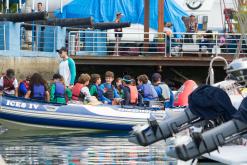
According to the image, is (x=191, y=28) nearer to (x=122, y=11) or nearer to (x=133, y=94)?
(x=122, y=11)

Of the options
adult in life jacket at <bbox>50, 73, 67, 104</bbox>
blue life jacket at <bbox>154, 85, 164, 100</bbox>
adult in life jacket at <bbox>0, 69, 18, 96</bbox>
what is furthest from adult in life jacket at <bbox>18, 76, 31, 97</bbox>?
blue life jacket at <bbox>154, 85, 164, 100</bbox>

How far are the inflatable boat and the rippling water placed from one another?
14.9 inches

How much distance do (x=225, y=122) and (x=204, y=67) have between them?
2412 cm

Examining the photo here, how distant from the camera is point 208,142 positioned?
439 inches

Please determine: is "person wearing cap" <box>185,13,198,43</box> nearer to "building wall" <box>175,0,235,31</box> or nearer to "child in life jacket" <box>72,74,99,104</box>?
"building wall" <box>175,0,235,31</box>

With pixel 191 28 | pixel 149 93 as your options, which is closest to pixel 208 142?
pixel 149 93

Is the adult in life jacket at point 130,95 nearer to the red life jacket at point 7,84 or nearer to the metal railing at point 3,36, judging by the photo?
the red life jacket at point 7,84

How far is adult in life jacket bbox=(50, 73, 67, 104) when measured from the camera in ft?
81.5

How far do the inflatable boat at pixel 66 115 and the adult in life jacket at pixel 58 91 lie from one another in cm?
43

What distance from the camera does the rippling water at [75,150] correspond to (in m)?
17.9

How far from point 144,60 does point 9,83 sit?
30.0 ft

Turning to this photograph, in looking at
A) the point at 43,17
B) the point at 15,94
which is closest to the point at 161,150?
the point at 15,94

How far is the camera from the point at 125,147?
20.8 metres

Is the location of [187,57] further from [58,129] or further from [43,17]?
[58,129]
